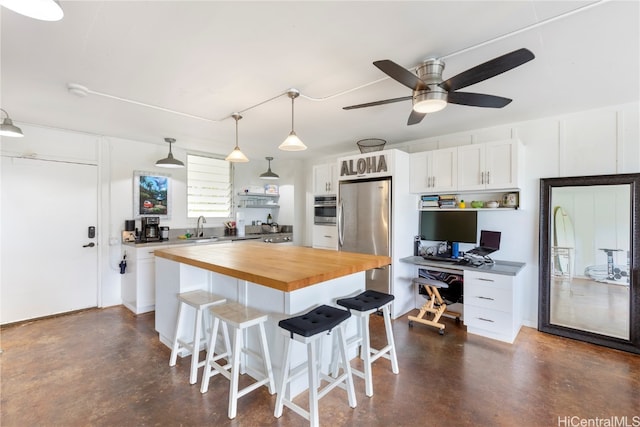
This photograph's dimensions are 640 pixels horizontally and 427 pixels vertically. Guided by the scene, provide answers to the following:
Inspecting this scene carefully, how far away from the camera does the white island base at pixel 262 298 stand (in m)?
2.10

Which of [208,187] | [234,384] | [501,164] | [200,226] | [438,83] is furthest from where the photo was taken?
[208,187]

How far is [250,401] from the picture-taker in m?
2.07

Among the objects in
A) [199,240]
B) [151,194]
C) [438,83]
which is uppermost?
[438,83]

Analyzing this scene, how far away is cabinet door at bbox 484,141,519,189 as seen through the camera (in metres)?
3.18

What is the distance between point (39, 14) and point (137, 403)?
2393mm

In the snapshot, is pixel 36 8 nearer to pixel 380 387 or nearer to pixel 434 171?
pixel 380 387

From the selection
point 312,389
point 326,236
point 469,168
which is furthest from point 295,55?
point 326,236

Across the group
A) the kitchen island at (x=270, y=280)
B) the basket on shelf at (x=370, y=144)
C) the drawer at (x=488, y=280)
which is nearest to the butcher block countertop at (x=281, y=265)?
the kitchen island at (x=270, y=280)

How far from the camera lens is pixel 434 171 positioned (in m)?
3.75

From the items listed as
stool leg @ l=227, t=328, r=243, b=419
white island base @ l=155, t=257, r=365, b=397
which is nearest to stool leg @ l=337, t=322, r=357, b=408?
white island base @ l=155, t=257, r=365, b=397

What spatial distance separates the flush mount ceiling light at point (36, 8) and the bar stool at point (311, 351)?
6.24ft

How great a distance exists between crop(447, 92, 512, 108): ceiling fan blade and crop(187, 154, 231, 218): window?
4.15 m

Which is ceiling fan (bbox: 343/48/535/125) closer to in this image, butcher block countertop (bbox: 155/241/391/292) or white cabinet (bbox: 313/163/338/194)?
butcher block countertop (bbox: 155/241/391/292)

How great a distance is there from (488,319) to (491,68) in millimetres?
2629
